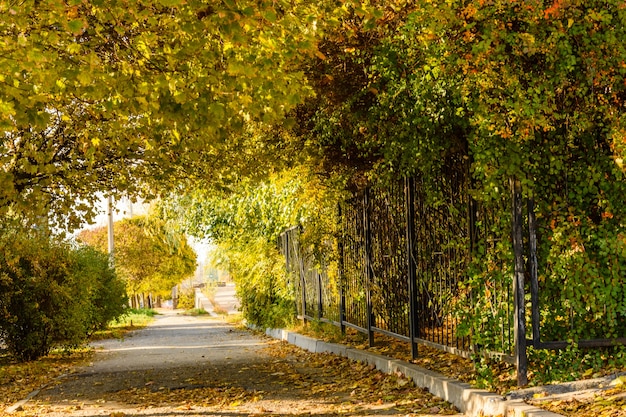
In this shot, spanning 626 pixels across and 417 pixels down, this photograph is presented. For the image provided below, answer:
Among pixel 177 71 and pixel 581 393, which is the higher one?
pixel 177 71

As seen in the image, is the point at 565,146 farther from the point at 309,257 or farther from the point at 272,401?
the point at 309,257

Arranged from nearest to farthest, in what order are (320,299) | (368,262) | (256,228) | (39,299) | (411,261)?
(411,261), (368,262), (39,299), (320,299), (256,228)

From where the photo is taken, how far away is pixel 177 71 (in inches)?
346

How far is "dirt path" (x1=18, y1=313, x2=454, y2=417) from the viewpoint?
9547 mm

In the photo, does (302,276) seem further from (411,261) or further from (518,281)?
(518,281)

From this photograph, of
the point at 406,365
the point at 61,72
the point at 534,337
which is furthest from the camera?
the point at 406,365

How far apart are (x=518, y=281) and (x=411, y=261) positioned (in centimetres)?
Answer: 310

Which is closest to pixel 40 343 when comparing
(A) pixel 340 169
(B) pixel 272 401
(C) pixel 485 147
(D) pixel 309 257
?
(D) pixel 309 257

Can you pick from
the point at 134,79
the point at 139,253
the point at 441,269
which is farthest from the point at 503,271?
the point at 139,253

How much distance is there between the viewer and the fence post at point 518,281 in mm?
8438

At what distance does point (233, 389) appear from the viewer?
11.6 metres

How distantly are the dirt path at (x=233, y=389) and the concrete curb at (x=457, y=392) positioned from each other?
13 centimetres

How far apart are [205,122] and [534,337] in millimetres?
3878

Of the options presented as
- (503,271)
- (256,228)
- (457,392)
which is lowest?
(457,392)
